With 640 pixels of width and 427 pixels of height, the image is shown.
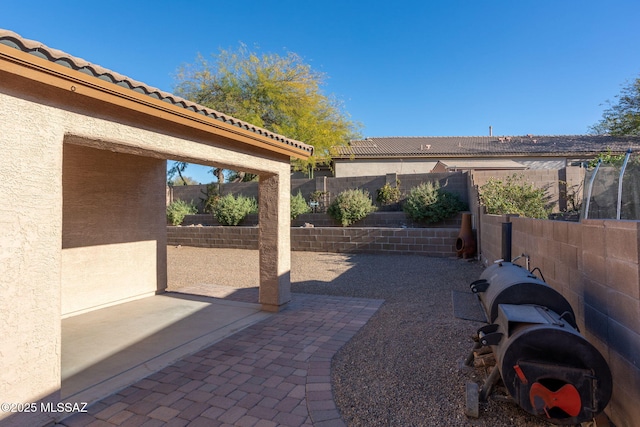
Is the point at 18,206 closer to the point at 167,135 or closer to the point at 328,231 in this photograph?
the point at 167,135

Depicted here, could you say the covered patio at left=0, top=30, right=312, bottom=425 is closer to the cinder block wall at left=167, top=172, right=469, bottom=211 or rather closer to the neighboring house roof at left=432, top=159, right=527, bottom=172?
the cinder block wall at left=167, top=172, right=469, bottom=211

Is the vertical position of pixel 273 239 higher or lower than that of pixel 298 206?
lower

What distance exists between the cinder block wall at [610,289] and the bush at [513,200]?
21.7 ft

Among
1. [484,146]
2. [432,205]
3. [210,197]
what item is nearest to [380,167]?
[484,146]

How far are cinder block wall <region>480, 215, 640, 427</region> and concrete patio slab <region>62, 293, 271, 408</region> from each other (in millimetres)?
4172

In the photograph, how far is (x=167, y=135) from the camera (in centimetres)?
403

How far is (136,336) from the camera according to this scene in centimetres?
498

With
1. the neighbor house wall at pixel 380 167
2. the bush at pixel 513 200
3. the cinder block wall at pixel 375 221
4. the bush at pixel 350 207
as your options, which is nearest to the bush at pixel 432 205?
the cinder block wall at pixel 375 221

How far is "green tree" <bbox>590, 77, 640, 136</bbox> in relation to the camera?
679 inches

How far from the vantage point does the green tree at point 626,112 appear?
17234mm

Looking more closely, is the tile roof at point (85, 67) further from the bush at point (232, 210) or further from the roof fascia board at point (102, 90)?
the bush at point (232, 210)

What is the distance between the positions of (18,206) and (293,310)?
4.30 m

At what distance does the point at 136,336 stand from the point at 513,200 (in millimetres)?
10582

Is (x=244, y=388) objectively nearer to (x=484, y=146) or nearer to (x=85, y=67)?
(x=85, y=67)
